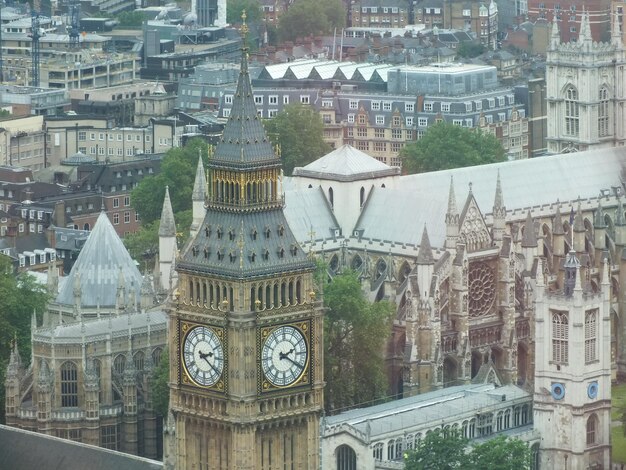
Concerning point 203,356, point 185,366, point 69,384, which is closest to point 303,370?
point 203,356

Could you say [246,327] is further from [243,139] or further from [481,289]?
[481,289]

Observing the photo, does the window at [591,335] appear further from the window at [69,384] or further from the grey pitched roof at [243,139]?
the grey pitched roof at [243,139]

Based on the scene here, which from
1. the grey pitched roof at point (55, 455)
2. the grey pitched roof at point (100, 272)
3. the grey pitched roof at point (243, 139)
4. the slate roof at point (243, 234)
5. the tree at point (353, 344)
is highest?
the grey pitched roof at point (243, 139)

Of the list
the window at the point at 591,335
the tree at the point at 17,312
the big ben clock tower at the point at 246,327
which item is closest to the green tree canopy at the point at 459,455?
the window at the point at 591,335

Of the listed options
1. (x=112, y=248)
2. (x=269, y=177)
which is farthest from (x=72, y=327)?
(x=269, y=177)

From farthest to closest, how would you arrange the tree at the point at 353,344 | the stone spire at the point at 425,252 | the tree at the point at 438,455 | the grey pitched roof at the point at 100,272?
the stone spire at the point at 425,252 < the grey pitched roof at the point at 100,272 < the tree at the point at 353,344 < the tree at the point at 438,455
